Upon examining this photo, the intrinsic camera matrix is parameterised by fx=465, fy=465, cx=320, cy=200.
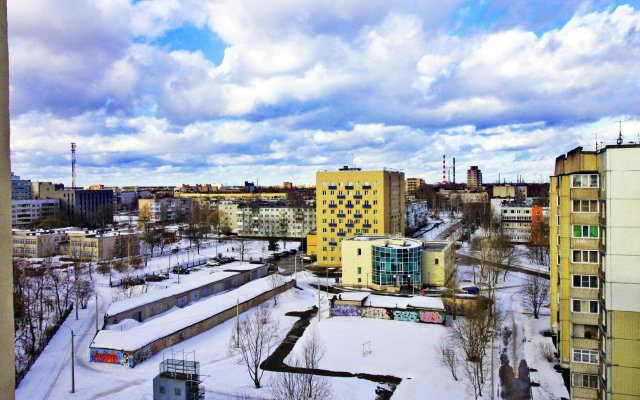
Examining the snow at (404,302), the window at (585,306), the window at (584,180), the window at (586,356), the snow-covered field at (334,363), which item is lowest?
the snow-covered field at (334,363)

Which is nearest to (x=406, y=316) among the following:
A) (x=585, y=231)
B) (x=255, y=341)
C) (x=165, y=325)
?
(x=255, y=341)

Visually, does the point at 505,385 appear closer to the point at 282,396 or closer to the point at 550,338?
the point at 550,338

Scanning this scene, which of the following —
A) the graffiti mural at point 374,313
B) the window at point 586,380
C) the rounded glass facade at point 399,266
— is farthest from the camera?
the rounded glass facade at point 399,266

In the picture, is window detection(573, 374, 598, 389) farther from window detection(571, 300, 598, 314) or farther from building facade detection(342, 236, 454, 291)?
building facade detection(342, 236, 454, 291)

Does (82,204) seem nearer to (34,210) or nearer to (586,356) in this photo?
(34,210)

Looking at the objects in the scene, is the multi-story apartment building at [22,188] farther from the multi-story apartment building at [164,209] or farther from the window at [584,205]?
the window at [584,205]

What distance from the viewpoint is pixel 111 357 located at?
2431cm

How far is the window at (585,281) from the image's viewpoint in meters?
19.5

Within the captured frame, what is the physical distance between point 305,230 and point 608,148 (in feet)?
222

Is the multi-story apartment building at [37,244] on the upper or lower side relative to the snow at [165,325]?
upper

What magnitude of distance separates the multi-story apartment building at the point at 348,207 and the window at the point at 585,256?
32.1 metres

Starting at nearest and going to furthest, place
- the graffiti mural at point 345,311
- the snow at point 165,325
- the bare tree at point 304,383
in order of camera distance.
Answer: the bare tree at point 304,383, the snow at point 165,325, the graffiti mural at point 345,311

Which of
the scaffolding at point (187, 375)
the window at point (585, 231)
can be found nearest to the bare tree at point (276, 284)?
the scaffolding at point (187, 375)

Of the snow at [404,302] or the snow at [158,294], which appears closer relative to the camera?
the snow at [158,294]
